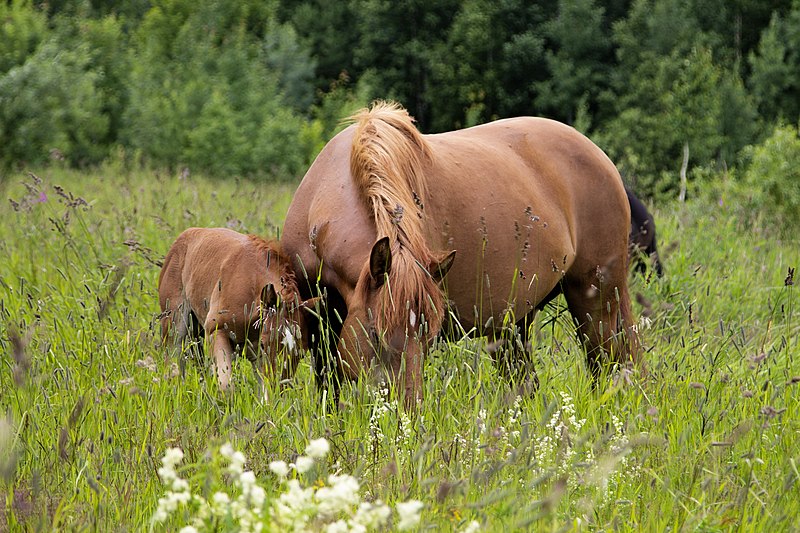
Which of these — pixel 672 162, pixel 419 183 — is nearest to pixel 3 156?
pixel 419 183

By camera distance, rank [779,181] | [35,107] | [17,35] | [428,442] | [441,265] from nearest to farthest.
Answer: [428,442], [441,265], [779,181], [35,107], [17,35]

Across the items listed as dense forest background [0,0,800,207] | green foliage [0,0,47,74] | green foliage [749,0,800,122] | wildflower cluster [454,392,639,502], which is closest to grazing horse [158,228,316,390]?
wildflower cluster [454,392,639,502]

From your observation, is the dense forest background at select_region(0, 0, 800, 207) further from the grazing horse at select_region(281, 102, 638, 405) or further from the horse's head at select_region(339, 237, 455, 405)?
the horse's head at select_region(339, 237, 455, 405)

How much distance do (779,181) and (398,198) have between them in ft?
32.8

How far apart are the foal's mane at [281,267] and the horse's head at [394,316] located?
39 cm

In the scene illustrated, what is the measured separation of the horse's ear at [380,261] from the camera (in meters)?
3.11

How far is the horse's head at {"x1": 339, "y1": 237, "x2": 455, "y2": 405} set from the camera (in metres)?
3.05

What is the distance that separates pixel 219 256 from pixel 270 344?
1.24 metres

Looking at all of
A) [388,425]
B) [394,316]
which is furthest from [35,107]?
[388,425]

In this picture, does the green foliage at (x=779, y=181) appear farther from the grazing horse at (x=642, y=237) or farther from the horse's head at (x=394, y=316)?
the horse's head at (x=394, y=316)

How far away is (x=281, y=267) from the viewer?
3920 mm

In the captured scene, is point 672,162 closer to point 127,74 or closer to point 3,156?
point 127,74

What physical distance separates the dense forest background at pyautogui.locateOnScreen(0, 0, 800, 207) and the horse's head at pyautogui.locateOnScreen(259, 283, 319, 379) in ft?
25.8

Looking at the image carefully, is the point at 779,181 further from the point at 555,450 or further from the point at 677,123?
the point at 677,123
